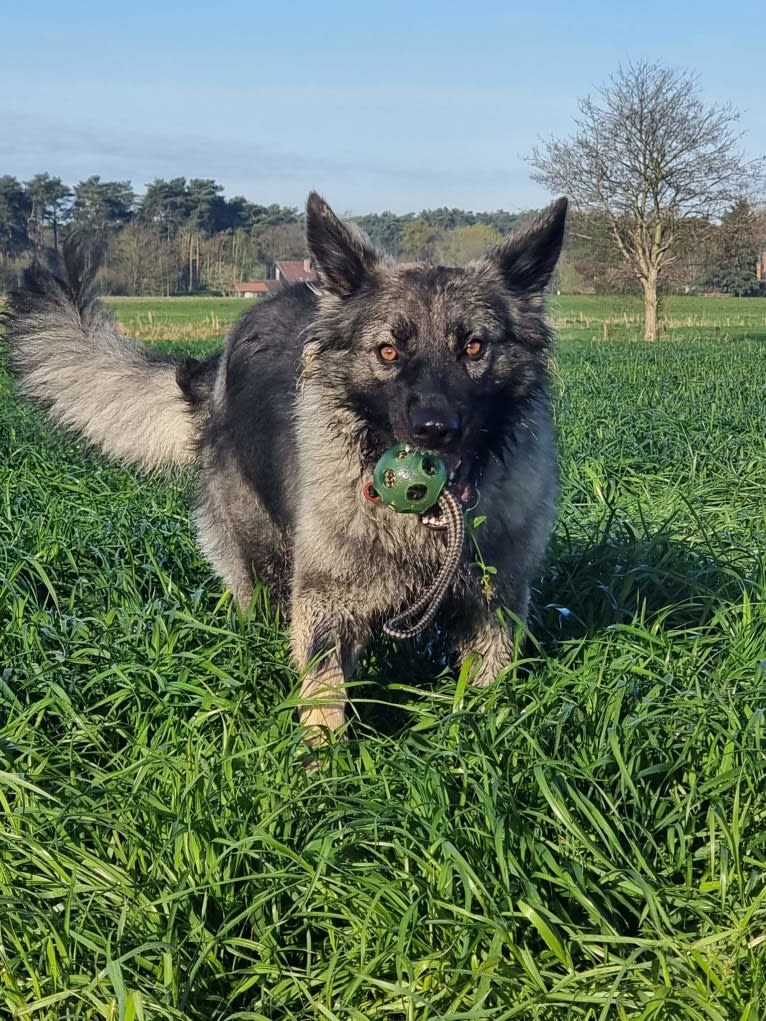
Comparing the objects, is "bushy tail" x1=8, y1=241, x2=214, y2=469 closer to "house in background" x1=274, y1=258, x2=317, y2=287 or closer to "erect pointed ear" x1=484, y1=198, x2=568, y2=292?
"house in background" x1=274, y1=258, x2=317, y2=287

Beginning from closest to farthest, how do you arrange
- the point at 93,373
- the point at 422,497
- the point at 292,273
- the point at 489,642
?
the point at 422,497 → the point at 489,642 → the point at 292,273 → the point at 93,373

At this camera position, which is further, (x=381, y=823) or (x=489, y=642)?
(x=489, y=642)

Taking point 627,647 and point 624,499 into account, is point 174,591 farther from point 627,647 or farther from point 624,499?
point 624,499

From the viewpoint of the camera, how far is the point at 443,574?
3.75 metres

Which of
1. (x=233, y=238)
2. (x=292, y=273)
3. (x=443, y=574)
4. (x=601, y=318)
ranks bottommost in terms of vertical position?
(x=601, y=318)

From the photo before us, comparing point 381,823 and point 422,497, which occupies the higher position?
point 422,497

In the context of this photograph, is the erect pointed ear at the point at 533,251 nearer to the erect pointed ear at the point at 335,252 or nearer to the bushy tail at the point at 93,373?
the erect pointed ear at the point at 335,252

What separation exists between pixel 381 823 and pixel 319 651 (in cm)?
100

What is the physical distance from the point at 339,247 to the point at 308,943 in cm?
244

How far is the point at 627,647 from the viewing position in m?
3.75

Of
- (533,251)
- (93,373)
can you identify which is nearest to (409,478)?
(533,251)

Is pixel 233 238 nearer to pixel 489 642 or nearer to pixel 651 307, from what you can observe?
pixel 651 307

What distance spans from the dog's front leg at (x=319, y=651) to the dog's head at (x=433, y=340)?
0.57 meters

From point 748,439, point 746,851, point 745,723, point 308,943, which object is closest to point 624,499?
point 748,439
